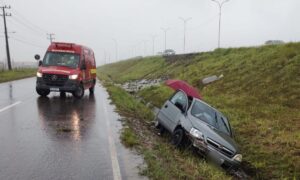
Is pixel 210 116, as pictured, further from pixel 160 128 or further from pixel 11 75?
pixel 11 75

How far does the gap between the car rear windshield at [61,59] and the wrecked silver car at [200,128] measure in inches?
273

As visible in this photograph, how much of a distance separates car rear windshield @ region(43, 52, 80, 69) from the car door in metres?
6.94

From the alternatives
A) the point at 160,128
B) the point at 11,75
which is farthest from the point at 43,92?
the point at 11,75

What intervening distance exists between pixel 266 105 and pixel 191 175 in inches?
400

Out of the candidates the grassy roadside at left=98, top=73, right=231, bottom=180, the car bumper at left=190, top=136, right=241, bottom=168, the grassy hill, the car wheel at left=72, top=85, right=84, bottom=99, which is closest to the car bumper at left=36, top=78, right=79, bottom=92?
the car wheel at left=72, top=85, right=84, bottom=99

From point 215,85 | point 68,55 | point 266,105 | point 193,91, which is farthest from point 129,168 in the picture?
point 215,85

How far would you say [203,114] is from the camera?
36.8 ft

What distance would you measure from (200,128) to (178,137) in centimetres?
81

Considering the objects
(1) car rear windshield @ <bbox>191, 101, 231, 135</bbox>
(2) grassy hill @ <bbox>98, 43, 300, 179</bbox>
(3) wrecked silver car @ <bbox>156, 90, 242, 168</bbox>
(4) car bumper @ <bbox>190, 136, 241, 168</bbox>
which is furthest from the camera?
(1) car rear windshield @ <bbox>191, 101, 231, 135</bbox>

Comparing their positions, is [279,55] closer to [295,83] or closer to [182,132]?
[295,83]

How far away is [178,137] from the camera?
1038 centimetres

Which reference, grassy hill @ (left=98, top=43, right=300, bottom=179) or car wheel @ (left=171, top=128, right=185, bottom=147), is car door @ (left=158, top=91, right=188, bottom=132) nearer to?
car wheel @ (left=171, top=128, right=185, bottom=147)

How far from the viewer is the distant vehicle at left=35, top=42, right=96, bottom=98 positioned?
16.9m

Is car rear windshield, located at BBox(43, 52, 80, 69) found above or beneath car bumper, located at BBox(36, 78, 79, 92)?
above
